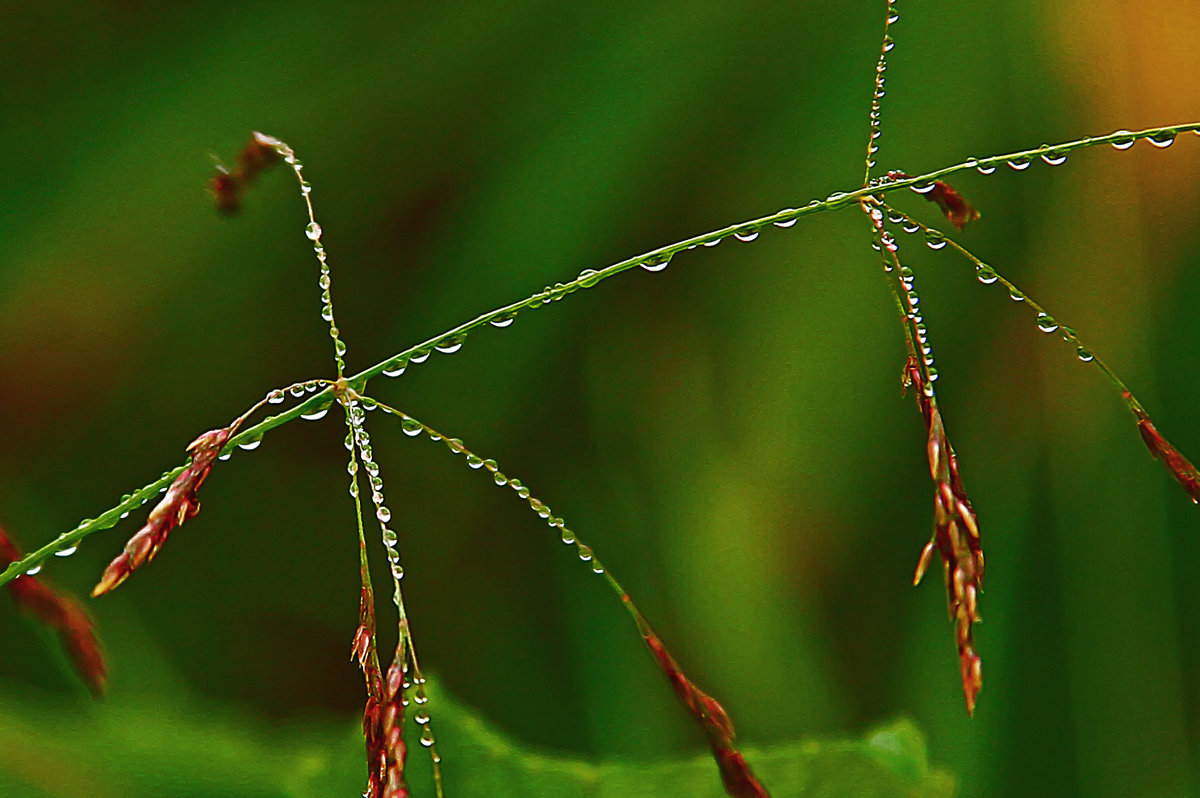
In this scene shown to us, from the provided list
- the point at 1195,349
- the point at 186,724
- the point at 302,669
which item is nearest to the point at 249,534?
the point at 302,669

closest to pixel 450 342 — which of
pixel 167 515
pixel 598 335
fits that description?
pixel 167 515

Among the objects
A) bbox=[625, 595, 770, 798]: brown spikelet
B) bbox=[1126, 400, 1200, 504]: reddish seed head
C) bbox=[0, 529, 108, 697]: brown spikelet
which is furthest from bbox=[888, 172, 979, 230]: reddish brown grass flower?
bbox=[0, 529, 108, 697]: brown spikelet

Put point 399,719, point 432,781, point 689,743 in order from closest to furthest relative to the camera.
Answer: point 399,719
point 432,781
point 689,743

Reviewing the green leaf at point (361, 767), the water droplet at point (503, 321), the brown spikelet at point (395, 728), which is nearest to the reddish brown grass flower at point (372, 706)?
the brown spikelet at point (395, 728)

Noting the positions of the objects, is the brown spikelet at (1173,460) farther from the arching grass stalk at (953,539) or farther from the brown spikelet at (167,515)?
the brown spikelet at (167,515)

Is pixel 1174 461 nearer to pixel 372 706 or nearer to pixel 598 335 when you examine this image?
pixel 372 706

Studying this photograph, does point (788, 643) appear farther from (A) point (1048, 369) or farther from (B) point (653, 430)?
(A) point (1048, 369)
